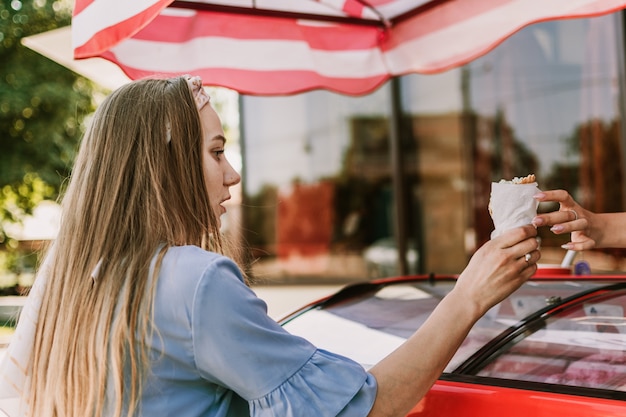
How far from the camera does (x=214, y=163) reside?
1345mm

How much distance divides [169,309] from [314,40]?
7.72ft

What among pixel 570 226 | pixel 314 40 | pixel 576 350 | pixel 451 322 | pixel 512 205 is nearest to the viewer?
pixel 451 322

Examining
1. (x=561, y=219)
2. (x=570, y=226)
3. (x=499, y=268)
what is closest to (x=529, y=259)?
(x=499, y=268)

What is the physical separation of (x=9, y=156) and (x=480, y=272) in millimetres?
9108

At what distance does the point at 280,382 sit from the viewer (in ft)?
3.70

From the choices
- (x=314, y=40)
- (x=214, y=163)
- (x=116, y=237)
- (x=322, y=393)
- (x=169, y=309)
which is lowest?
(x=322, y=393)

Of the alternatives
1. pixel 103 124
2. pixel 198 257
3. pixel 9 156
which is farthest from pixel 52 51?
pixel 9 156

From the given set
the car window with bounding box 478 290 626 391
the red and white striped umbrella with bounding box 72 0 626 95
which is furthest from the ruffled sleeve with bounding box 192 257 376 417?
the red and white striped umbrella with bounding box 72 0 626 95

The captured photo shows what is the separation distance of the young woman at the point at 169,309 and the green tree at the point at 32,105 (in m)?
7.65

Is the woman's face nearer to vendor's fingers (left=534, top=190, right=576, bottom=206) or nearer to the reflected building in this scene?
vendor's fingers (left=534, top=190, right=576, bottom=206)

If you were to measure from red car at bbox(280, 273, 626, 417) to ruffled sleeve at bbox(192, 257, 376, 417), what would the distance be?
52cm

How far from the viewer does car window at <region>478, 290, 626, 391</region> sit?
5.50 ft

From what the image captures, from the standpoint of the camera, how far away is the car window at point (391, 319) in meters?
1.98

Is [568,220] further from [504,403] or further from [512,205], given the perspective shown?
[504,403]
